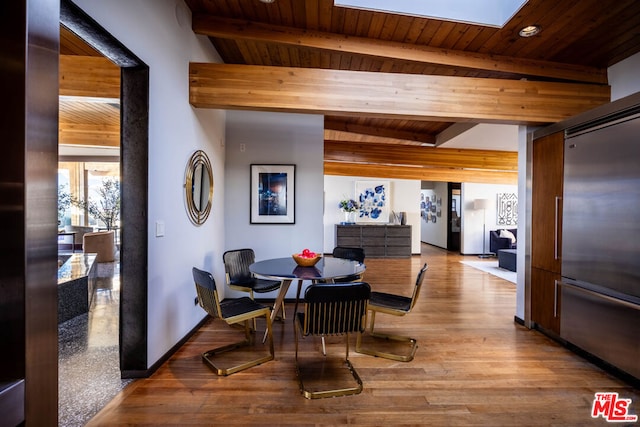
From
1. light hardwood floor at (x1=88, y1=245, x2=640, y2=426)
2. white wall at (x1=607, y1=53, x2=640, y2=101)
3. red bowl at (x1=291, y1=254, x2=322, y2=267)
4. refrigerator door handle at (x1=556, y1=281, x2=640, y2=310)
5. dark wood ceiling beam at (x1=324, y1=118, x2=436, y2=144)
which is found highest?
dark wood ceiling beam at (x1=324, y1=118, x2=436, y2=144)

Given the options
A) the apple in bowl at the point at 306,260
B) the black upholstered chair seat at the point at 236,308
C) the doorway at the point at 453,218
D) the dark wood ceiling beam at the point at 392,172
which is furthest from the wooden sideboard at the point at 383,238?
the black upholstered chair seat at the point at 236,308

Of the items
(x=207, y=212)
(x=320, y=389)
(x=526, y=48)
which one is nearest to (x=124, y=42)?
(x=207, y=212)

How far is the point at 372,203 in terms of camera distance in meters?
9.52

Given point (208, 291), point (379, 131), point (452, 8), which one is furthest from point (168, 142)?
point (379, 131)

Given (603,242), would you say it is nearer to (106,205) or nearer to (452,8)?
(452,8)

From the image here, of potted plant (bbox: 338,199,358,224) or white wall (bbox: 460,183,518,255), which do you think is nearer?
potted plant (bbox: 338,199,358,224)

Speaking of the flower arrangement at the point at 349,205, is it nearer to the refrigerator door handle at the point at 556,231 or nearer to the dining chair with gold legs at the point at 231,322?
the refrigerator door handle at the point at 556,231

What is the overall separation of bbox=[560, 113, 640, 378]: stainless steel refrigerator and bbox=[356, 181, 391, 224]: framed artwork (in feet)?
21.2

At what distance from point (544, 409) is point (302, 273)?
79.0 inches

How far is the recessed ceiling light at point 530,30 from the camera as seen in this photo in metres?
2.78

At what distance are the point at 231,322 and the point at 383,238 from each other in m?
6.76

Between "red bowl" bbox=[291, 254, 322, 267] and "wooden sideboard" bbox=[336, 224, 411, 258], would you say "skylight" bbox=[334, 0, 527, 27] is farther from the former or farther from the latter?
"wooden sideboard" bbox=[336, 224, 411, 258]

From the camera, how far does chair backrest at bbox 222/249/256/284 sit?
364cm

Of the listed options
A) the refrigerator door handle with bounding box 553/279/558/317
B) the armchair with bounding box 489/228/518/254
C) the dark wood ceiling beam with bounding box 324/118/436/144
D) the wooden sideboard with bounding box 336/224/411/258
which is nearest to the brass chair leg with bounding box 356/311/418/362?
the refrigerator door handle with bounding box 553/279/558/317
